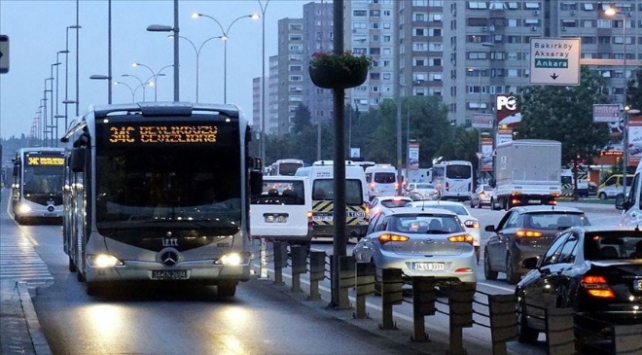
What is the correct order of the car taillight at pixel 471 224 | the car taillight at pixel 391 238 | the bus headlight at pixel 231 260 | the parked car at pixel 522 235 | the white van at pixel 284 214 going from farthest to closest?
the white van at pixel 284 214 < the car taillight at pixel 471 224 < the parked car at pixel 522 235 < the car taillight at pixel 391 238 < the bus headlight at pixel 231 260

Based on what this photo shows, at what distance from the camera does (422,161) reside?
437 feet

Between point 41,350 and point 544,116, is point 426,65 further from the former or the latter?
point 41,350

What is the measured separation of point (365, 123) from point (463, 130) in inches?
982

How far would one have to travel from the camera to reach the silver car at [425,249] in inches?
849

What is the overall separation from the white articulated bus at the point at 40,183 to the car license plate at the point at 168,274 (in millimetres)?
36954

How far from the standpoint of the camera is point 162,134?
2062cm

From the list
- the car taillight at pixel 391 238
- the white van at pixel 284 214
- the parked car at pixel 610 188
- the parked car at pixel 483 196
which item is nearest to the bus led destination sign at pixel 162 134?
the car taillight at pixel 391 238

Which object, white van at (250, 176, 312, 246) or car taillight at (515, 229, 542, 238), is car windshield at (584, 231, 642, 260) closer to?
car taillight at (515, 229, 542, 238)

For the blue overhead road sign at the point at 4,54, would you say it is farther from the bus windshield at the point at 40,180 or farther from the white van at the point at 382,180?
the white van at the point at 382,180

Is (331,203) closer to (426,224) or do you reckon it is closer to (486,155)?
(426,224)

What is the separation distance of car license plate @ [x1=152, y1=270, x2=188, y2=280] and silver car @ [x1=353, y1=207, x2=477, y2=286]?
10.5 feet

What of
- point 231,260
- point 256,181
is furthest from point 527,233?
point 231,260

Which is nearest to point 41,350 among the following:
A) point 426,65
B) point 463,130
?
point 463,130

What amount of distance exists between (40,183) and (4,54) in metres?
41.1
